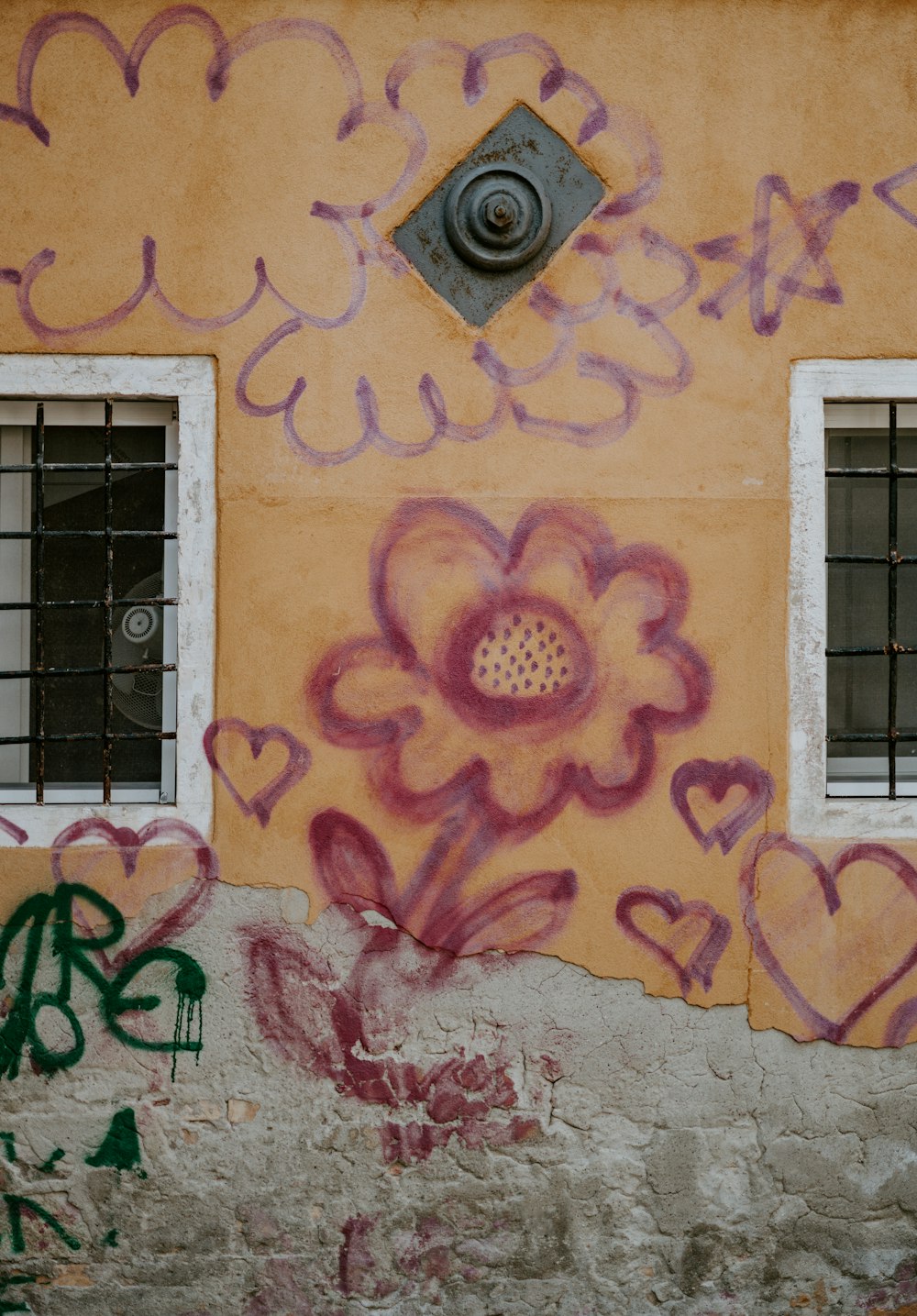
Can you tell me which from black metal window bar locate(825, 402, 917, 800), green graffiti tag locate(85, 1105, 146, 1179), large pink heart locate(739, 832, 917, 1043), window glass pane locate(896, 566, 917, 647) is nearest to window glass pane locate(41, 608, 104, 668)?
green graffiti tag locate(85, 1105, 146, 1179)

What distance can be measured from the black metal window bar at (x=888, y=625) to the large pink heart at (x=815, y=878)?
7.2 inches

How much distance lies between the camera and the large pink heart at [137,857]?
2799mm

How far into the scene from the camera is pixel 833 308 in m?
2.85

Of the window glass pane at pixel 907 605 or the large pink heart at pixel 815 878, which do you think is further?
the window glass pane at pixel 907 605

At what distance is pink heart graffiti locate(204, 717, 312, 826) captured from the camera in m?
2.81

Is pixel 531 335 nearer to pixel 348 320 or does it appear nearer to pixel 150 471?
pixel 348 320

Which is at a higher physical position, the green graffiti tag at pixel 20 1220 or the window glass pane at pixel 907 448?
the window glass pane at pixel 907 448

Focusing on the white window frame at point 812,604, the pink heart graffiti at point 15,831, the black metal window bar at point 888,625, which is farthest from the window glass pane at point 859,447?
the pink heart graffiti at point 15,831

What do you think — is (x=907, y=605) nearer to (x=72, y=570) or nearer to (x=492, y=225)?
(x=492, y=225)

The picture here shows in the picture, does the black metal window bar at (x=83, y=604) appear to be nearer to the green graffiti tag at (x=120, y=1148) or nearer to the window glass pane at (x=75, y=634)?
the window glass pane at (x=75, y=634)

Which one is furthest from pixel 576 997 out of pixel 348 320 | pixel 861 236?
pixel 861 236

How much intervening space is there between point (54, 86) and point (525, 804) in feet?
7.35

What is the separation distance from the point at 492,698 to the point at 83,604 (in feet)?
3.67

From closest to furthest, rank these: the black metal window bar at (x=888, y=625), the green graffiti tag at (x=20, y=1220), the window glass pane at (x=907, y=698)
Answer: the green graffiti tag at (x=20, y=1220) → the black metal window bar at (x=888, y=625) → the window glass pane at (x=907, y=698)
